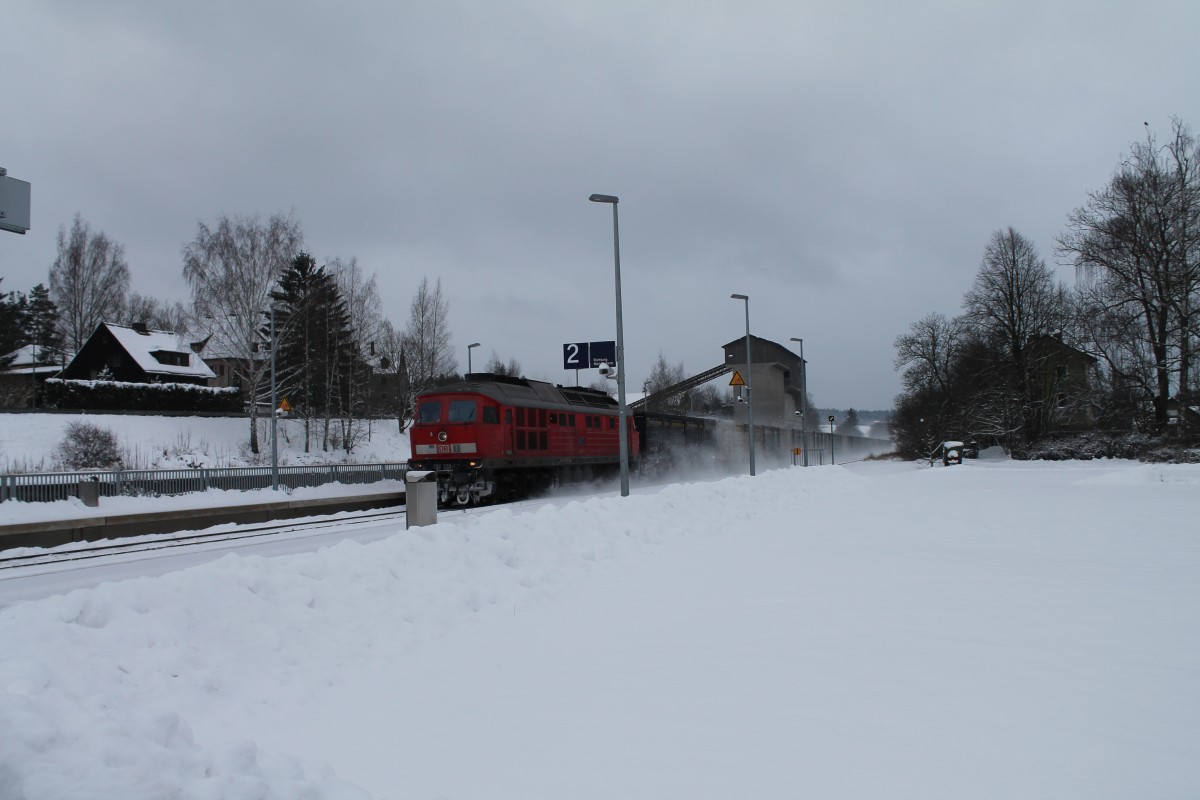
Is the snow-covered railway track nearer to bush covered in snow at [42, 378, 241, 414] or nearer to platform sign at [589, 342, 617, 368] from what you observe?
platform sign at [589, 342, 617, 368]

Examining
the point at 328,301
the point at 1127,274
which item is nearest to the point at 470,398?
the point at 328,301

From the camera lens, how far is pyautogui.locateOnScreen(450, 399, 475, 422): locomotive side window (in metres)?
20.9

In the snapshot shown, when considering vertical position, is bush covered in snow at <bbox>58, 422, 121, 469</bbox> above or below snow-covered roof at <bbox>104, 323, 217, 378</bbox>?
below

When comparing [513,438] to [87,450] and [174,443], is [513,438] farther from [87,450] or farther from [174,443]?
[174,443]

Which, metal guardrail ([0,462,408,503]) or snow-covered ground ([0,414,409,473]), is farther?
snow-covered ground ([0,414,409,473])

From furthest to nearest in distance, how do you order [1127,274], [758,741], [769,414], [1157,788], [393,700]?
1. [769,414]
2. [1127,274]
3. [393,700]
4. [758,741]
5. [1157,788]

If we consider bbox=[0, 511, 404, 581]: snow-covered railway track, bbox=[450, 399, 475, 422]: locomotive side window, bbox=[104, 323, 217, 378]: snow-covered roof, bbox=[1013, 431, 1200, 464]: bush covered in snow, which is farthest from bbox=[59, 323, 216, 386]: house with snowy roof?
bbox=[1013, 431, 1200, 464]: bush covered in snow

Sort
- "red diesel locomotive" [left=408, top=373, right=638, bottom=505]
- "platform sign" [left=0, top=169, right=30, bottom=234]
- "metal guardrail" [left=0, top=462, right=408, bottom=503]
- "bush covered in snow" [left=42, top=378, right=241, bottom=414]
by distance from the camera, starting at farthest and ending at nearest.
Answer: "bush covered in snow" [left=42, top=378, right=241, bottom=414]
"red diesel locomotive" [left=408, top=373, right=638, bottom=505]
"metal guardrail" [left=0, top=462, right=408, bottom=503]
"platform sign" [left=0, top=169, right=30, bottom=234]

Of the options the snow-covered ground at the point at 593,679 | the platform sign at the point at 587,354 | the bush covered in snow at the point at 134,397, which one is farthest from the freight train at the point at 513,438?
the bush covered in snow at the point at 134,397

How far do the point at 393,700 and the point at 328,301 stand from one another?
1598 inches

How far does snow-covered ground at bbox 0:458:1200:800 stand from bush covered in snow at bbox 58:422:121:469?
2467 cm

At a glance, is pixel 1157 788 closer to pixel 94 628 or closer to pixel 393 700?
pixel 393 700

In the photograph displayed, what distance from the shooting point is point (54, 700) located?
3.44 meters

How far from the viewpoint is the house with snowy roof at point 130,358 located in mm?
47375
